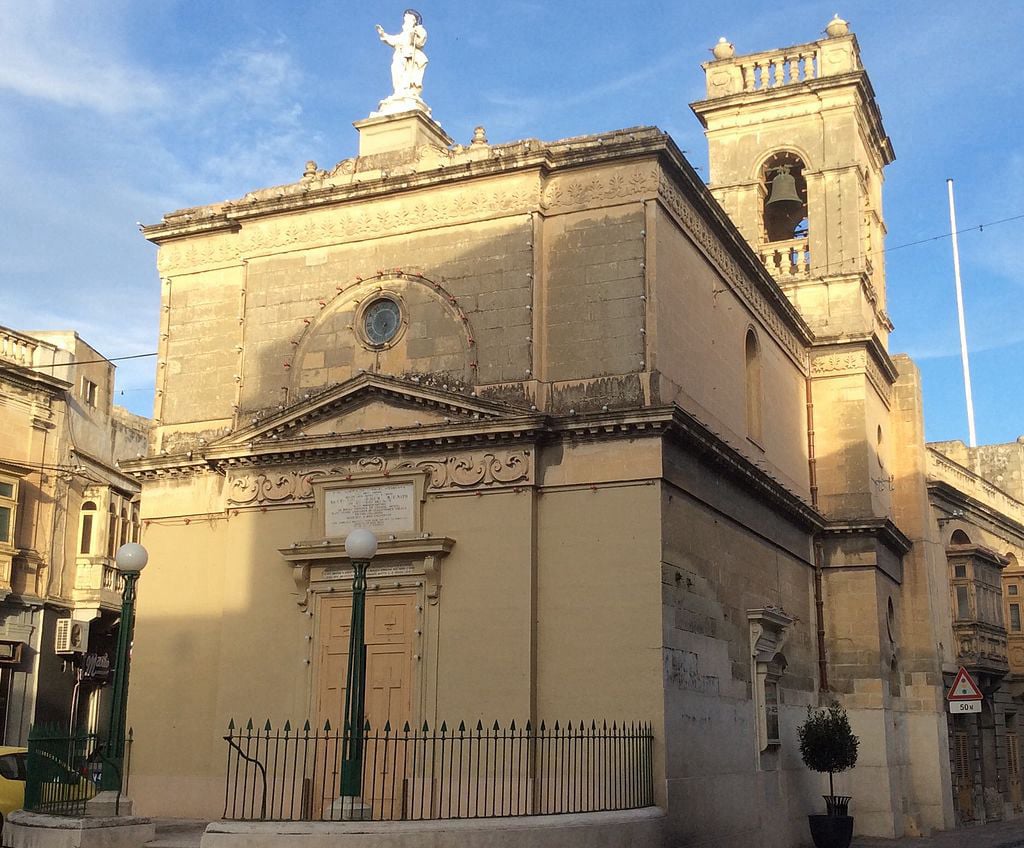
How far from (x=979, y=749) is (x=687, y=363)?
19049 mm

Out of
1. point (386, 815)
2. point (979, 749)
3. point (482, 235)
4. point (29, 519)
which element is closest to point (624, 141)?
point (482, 235)

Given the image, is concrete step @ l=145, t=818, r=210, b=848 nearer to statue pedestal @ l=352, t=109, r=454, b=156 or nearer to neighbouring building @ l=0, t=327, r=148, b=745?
neighbouring building @ l=0, t=327, r=148, b=745

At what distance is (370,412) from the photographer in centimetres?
1914

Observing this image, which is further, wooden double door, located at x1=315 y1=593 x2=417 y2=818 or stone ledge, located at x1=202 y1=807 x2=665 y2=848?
wooden double door, located at x1=315 y1=593 x2=417 y2=818

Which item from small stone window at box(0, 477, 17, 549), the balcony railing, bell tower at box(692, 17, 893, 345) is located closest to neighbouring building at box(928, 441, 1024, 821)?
bell tower at box(692, 17, 893, 345)

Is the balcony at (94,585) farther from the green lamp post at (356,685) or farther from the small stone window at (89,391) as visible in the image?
the green lamp post at (356,685)

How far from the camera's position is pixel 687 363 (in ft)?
64.0

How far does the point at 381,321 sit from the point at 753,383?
7.55m

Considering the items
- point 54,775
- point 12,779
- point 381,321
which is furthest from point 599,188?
point 12,779

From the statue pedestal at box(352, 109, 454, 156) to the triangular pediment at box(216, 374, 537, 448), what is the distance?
4.41 metres

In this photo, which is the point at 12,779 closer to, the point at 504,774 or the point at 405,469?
the point at 504,774

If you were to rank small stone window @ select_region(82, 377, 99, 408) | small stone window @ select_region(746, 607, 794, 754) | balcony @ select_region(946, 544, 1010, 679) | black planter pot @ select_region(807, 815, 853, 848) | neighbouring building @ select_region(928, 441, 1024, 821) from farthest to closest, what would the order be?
balcony @ select_region(946, 544, 1010, 679)
neighbouring building @ select_region(928, 441, 1024, 821)
small stone window @ select_region(82, 377, 99, 408)
black planter pot @ select_region(807, 815, 853, 848)
small stone window @ select_region(746, 607, 794, 754)

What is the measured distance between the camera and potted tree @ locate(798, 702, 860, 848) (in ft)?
70.8

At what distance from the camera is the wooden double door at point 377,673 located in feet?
59.0
